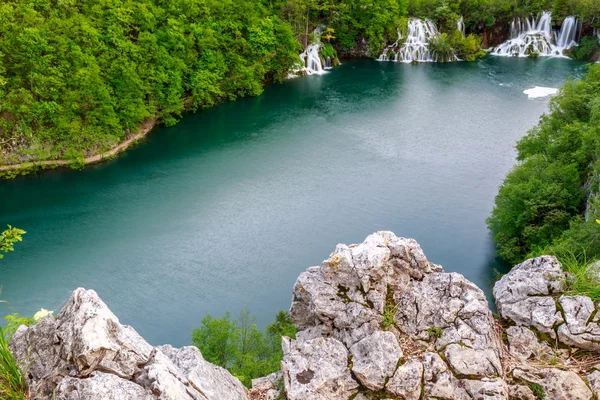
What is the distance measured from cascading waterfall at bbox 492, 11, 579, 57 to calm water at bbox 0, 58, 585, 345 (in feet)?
60.5

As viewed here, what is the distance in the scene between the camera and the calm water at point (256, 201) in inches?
1016

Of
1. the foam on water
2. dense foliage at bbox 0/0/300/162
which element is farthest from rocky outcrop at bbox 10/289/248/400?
the foam on water

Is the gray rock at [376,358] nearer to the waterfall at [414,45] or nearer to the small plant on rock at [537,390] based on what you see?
the small plant on rock at [537,390]

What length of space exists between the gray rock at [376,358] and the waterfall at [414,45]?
57642 millimetres

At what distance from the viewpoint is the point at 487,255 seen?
27812 mm

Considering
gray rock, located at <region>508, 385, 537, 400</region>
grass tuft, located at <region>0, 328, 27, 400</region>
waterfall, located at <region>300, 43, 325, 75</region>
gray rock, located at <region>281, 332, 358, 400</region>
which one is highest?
waterfall, located at <region>300, 43, 325, 75</region>

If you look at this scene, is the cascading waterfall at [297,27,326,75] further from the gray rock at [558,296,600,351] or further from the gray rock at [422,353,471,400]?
the gray rock at [422,353,471,400]

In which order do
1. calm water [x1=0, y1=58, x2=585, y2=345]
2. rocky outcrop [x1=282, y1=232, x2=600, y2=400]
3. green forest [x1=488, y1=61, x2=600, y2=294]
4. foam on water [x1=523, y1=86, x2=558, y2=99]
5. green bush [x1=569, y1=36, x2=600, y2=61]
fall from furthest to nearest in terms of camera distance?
green bush [x1=569, y1=36, x2=600, y2=61] < foam on water [x1=523, y1=86, x2=558, y2=99] < calm water [x1=0, y1=58, x2=585, y2=345] < green forest [x1=488, y1=61, x2=600, y2=294] < rocky outcrop [x1=282, y1=232, x2=600, y2=400]

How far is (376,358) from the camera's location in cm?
1049

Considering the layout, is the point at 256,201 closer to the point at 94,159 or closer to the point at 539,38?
the point at 94,159

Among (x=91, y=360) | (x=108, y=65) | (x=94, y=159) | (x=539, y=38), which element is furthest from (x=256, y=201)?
(x=539, y=38)

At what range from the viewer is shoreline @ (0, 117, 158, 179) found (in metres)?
35.8

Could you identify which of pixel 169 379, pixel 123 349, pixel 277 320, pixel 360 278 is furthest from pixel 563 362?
pixel 277 320

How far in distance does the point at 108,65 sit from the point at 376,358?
3477 centimetres
